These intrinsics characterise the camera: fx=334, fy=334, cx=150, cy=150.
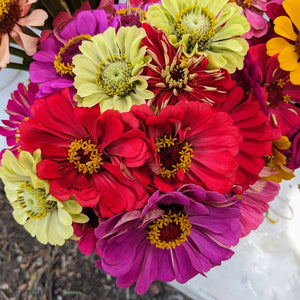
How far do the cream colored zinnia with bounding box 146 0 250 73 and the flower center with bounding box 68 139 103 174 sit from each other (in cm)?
15

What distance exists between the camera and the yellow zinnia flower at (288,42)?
1.36 ft

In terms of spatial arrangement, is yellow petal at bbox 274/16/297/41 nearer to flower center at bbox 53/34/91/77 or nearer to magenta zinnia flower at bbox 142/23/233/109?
magenta zinnia flower at bbox 142/23/233/109

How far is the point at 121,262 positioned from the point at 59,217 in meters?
0.09

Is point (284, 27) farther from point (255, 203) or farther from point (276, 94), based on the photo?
point (255, 203)

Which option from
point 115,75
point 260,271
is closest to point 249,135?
point 115,75

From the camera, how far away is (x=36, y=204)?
0.38m

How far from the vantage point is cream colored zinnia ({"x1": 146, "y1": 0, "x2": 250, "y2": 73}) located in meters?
0.37

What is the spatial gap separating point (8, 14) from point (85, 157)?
0.22m

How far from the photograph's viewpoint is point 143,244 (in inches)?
16.2

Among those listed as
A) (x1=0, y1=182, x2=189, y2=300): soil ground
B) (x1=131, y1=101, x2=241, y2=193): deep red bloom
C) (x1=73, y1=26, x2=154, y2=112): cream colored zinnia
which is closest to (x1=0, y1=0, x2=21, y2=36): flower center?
(x1=73, y1=26, x2=154, y2=112): cream colored zinnia

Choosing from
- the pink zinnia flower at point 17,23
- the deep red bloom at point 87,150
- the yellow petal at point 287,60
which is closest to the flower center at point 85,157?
the deep red bloom at point 87,150

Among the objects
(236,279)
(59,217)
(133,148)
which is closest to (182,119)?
(133,148)

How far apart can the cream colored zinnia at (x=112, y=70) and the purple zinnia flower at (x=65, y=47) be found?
0.03 m

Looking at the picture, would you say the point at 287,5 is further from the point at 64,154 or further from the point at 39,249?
the point at 39,249
